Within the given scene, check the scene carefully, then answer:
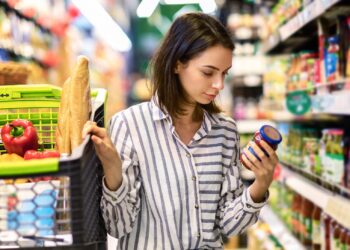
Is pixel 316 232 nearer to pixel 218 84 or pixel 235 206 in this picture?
pixel 235 206

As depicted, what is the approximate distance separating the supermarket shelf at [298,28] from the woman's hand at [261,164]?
1046 mm

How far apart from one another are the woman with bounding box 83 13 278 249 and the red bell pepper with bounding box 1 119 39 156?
266mm

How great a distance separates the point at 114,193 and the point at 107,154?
171 mm

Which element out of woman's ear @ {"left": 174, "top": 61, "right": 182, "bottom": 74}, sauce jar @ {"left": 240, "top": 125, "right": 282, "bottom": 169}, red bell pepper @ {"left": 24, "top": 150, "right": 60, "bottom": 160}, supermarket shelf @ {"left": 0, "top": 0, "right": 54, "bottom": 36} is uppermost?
supermarket shelf @ {"left": 0, "top": 0, "right": 54, "bottom": 36}

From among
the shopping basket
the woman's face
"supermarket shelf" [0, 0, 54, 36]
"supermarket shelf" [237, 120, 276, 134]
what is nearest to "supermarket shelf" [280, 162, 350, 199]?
the woman's face

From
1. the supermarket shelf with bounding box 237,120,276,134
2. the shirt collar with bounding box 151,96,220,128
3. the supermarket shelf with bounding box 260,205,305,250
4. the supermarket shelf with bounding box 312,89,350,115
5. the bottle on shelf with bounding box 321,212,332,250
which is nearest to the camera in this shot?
the shirt collar with bounding box 151,96,220,128

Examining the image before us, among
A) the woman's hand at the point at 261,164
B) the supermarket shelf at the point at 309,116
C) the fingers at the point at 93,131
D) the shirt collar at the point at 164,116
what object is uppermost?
the supermarket shelf at the point at 309,116

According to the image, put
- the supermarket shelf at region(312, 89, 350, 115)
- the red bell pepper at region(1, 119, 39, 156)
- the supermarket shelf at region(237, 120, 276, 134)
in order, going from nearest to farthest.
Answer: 1. the red bell pepper at region(1, 119, 39, 156)
2. the supermarket shelf at region(312, 89, 350, 115)
3. the supermarket shelf at region(237, 120, 276, 134)

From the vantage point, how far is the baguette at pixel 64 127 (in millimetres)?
1921

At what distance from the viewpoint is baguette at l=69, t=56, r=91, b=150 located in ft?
Result: 6.22

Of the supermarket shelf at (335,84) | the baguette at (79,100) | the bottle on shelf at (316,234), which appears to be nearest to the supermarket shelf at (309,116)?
the supermarket shelf at (335,84)

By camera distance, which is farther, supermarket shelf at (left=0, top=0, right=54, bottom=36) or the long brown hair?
supermarket shelf at (left=0, top=0, right=54, bottom=36)

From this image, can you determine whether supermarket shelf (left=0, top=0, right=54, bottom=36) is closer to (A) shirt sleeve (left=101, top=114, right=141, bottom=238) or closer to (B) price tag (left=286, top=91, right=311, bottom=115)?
(B) price tag (left=286, top=91, right=311, bottom=115)

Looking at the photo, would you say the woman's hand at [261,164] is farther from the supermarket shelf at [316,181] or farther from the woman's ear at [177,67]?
the supermarket shelf at [316,181]
